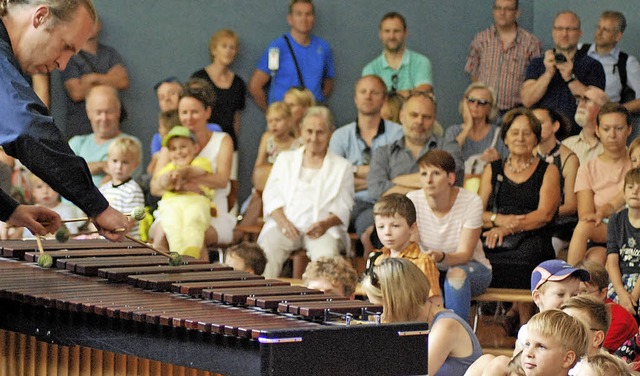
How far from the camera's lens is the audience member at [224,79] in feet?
35.8

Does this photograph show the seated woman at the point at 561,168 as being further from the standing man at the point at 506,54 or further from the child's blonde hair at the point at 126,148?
the child's blonde hair at the point at 126,148

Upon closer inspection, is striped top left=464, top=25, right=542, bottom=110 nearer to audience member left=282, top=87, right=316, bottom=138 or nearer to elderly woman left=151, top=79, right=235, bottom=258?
audience member left=282, top=87, right=316, bottom=138

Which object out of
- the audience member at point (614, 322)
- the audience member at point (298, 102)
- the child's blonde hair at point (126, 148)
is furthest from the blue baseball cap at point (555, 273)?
the audience member at point (298, 102)

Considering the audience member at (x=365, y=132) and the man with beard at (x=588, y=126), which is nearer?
the man with beard at (x=588, y=126)

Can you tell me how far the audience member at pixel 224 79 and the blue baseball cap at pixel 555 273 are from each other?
5.18 metres

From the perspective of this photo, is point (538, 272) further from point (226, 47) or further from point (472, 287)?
point (226, 47)

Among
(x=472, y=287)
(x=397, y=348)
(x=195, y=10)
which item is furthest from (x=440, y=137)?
(x=397, y=348)

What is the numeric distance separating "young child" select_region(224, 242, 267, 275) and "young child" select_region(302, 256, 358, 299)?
92 centimetres

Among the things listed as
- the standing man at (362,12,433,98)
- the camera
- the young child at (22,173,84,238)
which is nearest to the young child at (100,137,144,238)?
the young child at (22,173,84,238)

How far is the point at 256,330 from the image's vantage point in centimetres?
407

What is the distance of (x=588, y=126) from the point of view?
31.3 ft

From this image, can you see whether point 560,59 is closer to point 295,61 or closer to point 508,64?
point 508,64

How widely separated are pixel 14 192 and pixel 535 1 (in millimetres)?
5267

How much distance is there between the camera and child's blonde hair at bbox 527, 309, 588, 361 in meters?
4.83
